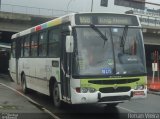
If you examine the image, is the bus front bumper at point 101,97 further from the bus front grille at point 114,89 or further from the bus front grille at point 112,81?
the bus front grille at point 112,81

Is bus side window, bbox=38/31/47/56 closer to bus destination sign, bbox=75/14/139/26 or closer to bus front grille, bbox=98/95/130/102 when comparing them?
bus destination sign, bbox=75/14/139/26

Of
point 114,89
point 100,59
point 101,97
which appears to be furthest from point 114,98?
point 100,59

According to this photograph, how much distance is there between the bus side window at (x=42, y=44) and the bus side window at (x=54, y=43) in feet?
1.91

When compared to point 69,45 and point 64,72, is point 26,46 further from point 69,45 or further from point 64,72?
point 69,45

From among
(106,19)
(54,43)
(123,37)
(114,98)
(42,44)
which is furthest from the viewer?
(42,44)

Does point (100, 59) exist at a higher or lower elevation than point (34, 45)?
lower

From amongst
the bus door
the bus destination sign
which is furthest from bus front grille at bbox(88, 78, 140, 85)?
the bus destination sign

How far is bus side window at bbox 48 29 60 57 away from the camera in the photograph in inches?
544

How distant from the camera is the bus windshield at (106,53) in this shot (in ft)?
39.4

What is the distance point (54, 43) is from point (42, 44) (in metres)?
1.67

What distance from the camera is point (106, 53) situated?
12.2 m

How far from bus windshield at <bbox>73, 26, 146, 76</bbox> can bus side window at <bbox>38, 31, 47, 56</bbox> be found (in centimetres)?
339

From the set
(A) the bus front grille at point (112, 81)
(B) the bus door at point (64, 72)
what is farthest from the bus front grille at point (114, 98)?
(B) the bus door at point (64, 72)

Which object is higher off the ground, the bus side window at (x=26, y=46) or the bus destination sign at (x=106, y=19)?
the bus destination sign at (x=106, y=19)
